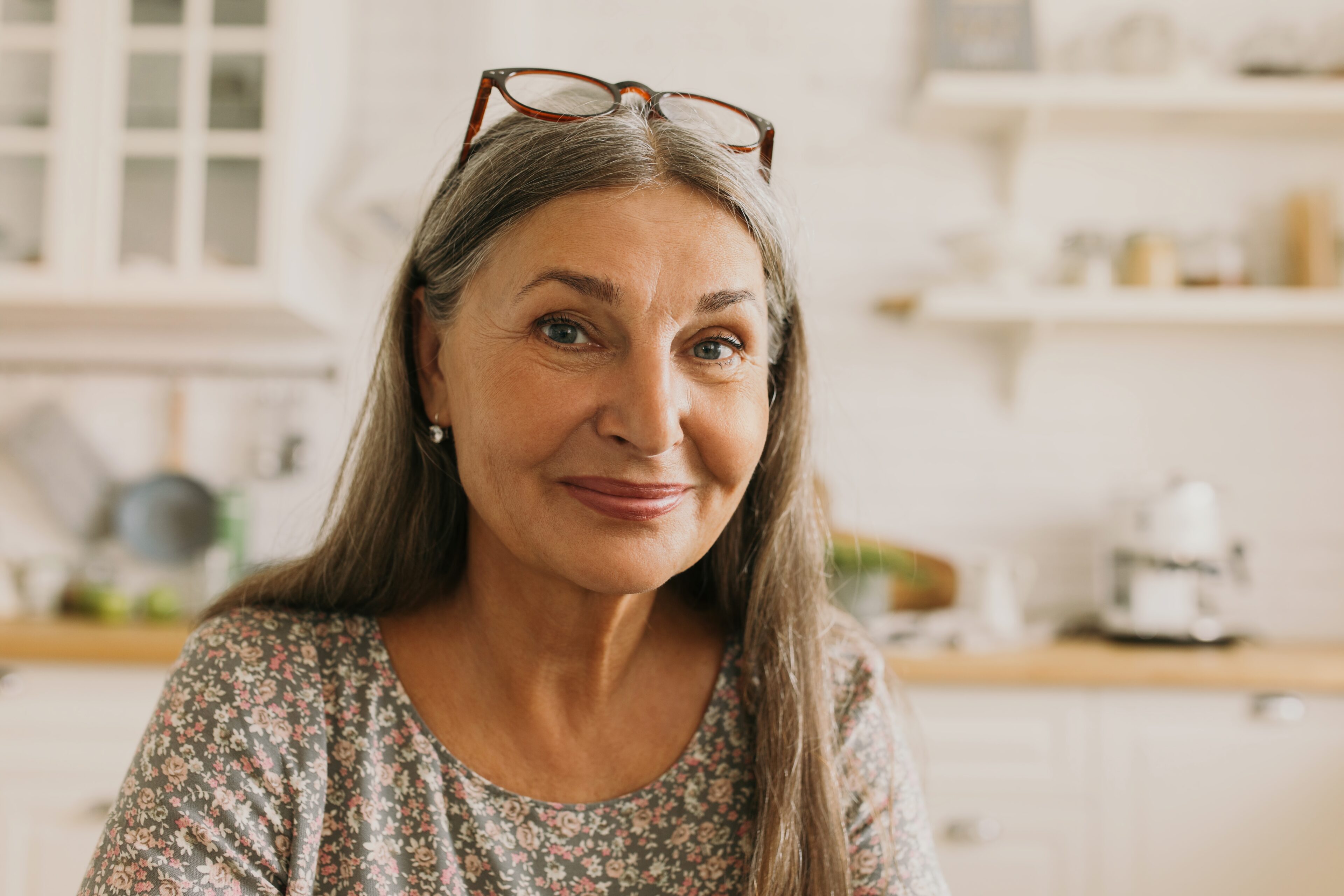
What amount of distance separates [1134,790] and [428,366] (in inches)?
69.1

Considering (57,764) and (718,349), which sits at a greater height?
(718,349)

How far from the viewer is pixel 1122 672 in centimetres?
204

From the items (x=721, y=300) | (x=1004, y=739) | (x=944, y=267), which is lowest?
(x=1004, y=739)

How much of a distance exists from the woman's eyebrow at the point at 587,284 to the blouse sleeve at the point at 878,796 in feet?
1.54

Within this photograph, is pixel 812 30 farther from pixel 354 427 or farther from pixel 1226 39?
pixel 354 427

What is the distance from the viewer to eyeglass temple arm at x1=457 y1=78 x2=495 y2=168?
0.91 meters

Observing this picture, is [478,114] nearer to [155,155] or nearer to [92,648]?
[92,648]

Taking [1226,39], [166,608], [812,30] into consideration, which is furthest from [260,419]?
[1226,39]

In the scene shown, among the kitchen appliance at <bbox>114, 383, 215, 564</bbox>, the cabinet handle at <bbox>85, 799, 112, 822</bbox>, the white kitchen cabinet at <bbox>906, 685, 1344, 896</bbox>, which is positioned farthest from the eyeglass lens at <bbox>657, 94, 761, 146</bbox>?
the kitchen appliance at <bbox>114, 383, 215, 564</bbox>

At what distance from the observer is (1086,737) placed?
2.07m

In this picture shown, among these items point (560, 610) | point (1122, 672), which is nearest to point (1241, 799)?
point (1122, 672)

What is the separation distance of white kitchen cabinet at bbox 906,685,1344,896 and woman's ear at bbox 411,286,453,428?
138 centimetres

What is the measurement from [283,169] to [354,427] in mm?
1564

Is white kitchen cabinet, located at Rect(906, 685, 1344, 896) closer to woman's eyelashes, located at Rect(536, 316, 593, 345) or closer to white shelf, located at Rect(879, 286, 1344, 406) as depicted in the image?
white shelf, located at Rect(879, 286, 1344, 406)
